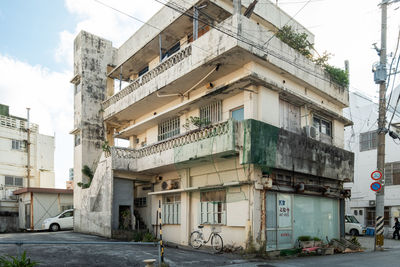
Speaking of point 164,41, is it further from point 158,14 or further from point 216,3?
point 216,3

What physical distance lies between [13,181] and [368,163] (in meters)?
32.1

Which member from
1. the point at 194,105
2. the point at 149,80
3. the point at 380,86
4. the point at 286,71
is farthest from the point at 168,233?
the point at 380,86

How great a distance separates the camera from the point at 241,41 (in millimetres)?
12773

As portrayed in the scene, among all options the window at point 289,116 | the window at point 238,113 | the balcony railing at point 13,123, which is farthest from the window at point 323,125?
the balcony railing at point 13,123

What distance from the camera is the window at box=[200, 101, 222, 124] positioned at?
1553cm

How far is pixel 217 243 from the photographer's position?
14.1 m

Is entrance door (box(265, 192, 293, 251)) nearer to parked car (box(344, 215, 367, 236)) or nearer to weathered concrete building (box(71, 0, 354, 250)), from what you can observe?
weathered concrete building (box(71, 0, 354, 250))

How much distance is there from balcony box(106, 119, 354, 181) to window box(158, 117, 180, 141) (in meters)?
1.53

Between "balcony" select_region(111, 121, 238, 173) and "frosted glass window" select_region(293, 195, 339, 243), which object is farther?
"frosted glass window" select_region(293, 195, 339, 243)

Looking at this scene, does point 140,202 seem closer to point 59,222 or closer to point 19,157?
point 59,222

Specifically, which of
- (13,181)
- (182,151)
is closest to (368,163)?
(182,151)

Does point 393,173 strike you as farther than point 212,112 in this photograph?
Yes

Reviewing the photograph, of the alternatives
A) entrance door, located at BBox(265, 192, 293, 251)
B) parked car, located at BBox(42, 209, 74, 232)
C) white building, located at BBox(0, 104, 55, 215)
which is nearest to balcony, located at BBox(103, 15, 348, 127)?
entrance door, located at BBox(265, 192, 293, 251)

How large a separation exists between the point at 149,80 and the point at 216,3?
5.04 metres
